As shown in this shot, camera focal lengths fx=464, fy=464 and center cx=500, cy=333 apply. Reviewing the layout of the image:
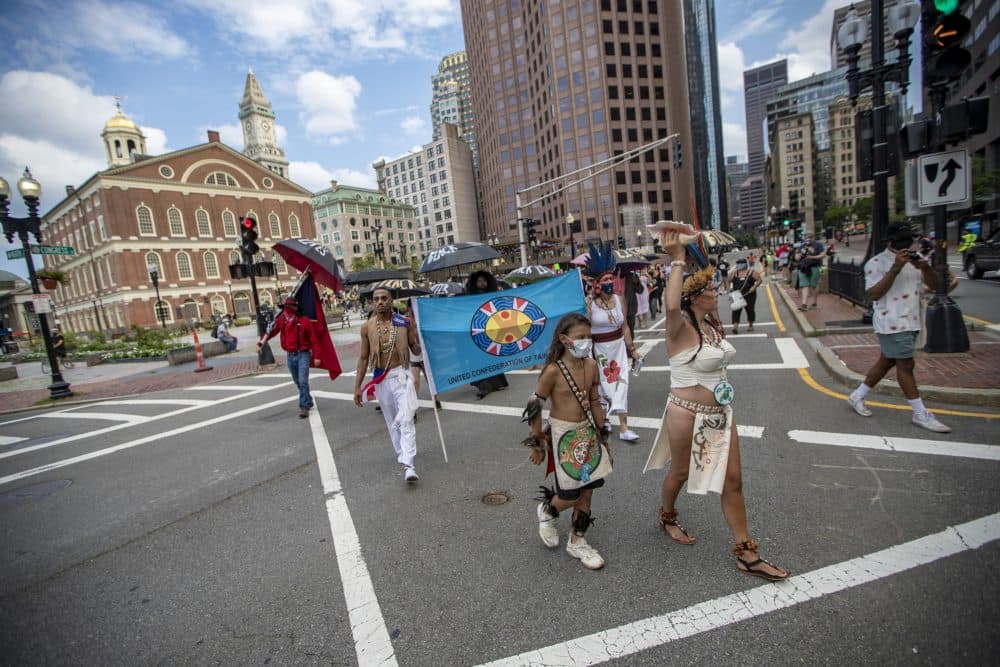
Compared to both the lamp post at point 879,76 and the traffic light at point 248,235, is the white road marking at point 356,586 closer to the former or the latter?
the lamp post at point 879,76

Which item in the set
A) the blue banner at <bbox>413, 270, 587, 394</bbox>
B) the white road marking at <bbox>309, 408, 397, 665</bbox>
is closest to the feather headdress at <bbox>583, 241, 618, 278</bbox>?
the blue banner at <bbox>413, 270, 587, 394</bbox>

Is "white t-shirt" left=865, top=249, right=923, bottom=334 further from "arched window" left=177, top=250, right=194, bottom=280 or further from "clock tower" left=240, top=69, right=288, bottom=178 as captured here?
"clock tower" left=240, top=69, right=288, bottom=178

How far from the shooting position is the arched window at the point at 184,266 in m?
53.0

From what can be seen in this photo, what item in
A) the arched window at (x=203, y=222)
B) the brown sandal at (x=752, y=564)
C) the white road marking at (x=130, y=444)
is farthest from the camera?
the arched window at (x=203, y=222)

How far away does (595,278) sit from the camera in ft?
19.2

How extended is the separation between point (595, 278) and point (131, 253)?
6036 centimetres

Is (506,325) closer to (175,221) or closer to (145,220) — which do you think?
(145,220)

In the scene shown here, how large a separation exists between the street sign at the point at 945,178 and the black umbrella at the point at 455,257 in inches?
256

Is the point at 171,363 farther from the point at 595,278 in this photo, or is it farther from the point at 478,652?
the point at 478,652

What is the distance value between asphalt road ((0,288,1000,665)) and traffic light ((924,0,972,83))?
444 cm

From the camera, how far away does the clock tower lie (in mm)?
109750

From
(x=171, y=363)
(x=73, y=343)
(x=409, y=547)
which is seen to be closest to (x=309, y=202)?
(x=73, y=343)

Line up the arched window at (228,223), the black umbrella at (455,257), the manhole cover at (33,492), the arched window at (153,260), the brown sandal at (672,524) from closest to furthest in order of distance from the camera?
the brown sandal at (672,524) → the manhole cover at (33,492) → the black umbrella at (455,257) → the arched window at (153,260) → the arched window at (228,223)

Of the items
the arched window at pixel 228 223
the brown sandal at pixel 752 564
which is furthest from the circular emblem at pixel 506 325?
the arched window at pixel 228 223
